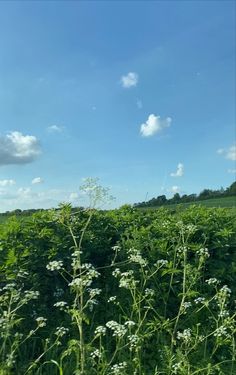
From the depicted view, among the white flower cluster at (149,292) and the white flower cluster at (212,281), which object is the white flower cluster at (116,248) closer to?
the white flower cluster at (149,292)

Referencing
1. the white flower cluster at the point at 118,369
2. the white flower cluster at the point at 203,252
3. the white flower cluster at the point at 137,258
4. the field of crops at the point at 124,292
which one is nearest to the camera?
the white flower cluster at the point at 118,369

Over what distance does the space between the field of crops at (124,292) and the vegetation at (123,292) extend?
1 centimetres

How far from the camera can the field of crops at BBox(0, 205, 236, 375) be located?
3.97m

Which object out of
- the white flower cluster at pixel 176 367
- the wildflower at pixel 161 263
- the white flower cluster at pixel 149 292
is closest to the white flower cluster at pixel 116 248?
the wildflower at pixel 161 263

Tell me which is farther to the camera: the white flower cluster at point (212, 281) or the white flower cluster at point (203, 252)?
the white flower cluster at point (203, 252)

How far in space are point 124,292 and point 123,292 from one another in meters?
0.01

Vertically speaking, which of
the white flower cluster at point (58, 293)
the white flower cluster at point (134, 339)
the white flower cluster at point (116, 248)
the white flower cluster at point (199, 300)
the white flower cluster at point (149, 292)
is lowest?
the white flower cluster at point (134, 339)

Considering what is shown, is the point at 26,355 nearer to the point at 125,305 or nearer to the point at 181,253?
the point at 125,305

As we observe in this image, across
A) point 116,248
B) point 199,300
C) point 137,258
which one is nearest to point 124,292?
point 116,248

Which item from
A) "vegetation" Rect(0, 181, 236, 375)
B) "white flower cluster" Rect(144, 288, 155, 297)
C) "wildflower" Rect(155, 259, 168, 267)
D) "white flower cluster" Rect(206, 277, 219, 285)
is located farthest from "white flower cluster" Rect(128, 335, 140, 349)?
"white flower cluster" Rect(206, 277, 219, 285)

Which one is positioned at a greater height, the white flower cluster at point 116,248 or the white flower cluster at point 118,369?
the white flower cluster at point 116,248

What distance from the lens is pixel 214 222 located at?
5.40m

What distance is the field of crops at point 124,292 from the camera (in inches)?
156

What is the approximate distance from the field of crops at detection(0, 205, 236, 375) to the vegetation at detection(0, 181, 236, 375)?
0.04 feet
